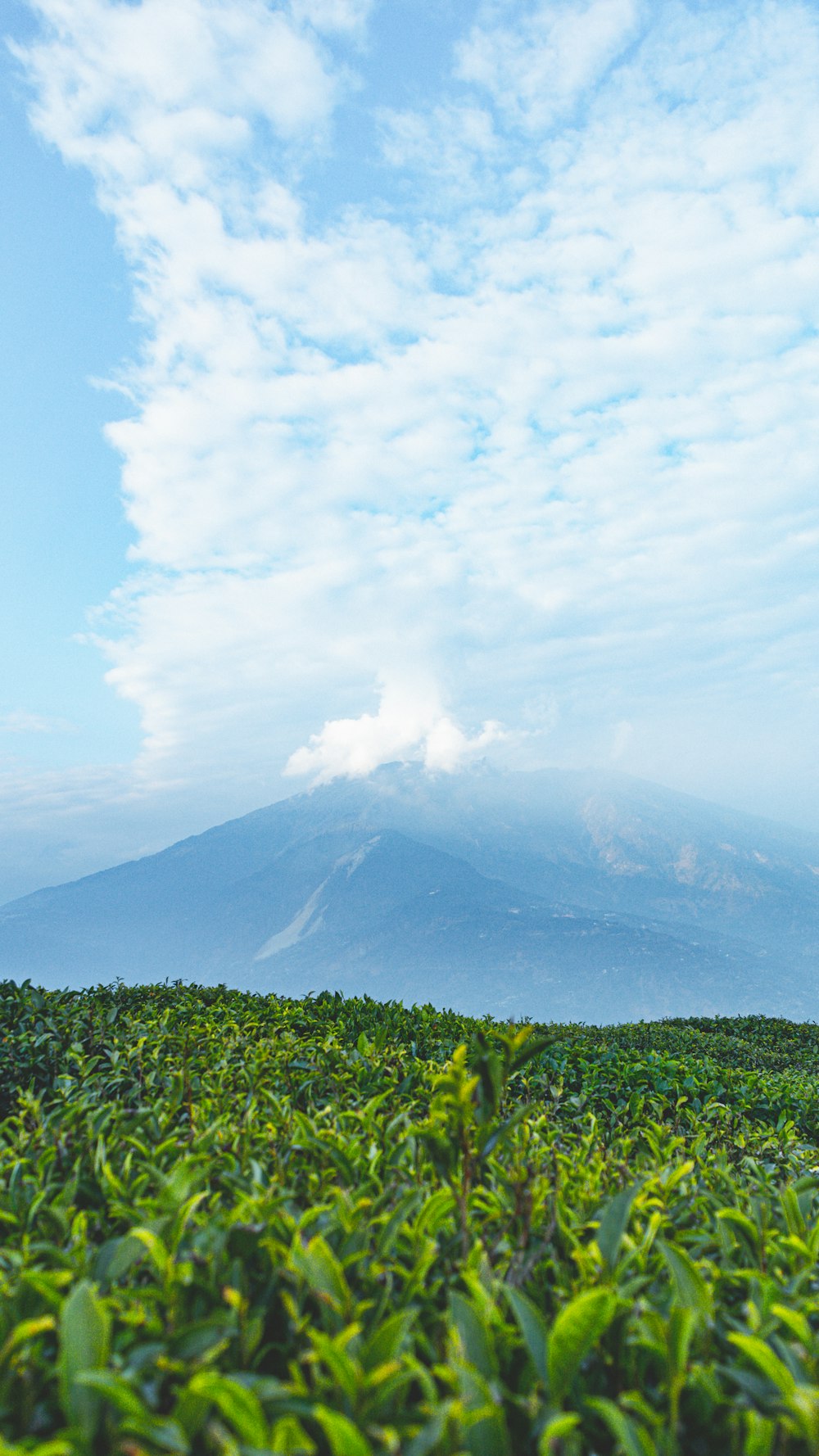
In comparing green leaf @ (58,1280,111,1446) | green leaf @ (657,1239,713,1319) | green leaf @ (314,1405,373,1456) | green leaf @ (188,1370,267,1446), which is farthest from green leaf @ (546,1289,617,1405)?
green leaf @ (58,1280,111,1446)

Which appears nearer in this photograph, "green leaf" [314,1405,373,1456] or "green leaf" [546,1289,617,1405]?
"green leaf" [314,1405,373,1456]

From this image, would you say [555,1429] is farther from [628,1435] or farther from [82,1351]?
[82,1351]

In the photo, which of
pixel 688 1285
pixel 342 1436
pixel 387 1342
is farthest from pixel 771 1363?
pixel 342 1436

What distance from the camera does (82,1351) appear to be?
1562 millimetres

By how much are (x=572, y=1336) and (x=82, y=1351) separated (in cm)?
117

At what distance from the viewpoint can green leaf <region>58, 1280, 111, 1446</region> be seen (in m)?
1.45

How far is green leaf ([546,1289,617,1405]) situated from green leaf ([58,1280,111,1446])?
1.04 metres

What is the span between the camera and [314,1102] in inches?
174

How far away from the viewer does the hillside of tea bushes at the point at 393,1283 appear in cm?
148

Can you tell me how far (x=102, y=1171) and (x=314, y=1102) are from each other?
175 cm

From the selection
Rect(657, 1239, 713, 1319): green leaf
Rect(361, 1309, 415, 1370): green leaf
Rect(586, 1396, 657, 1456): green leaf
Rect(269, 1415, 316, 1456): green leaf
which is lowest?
Rect(657, 1239, 713, 1319): green leaf

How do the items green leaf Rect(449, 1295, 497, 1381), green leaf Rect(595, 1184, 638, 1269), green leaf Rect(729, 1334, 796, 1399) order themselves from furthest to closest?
green leaf Rect(595, 1184, 638, 1269)
green leaf Rect(449, 1295, 497, 1381)
green leaf Rect(729, 1334, 796, 1399)

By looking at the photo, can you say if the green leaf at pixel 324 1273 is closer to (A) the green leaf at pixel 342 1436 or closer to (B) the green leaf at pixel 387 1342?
(B) the green leaf at pixel 387 1342

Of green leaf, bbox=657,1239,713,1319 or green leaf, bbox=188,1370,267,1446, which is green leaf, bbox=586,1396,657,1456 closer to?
green leaf, bbox=657,1239,713,1319
